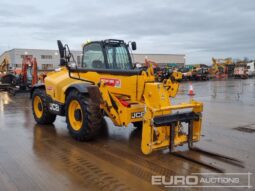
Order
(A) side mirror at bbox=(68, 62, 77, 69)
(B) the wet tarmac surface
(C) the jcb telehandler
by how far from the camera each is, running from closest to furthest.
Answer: (B) the wet tarmac surface
(C) the jcb telehandler
(A) side mirror at bbox=(68, 62, 77, 69)

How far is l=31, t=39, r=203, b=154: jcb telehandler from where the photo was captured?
5.45 m

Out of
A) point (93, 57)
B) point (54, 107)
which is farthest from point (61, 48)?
point (54, 107)

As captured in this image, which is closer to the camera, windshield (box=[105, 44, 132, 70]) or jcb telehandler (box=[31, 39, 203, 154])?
jcb telehandler (box=[31, 39, 203, 154])

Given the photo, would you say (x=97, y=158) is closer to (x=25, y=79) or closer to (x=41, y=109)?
(x=41, y=109)

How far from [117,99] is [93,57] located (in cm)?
165

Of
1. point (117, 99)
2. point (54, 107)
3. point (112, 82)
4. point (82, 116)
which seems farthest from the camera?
point (54, 107)

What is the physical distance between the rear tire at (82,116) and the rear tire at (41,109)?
165 cm

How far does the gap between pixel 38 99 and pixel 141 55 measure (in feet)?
193

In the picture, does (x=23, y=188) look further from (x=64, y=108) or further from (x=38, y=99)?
(x=38, y=99)

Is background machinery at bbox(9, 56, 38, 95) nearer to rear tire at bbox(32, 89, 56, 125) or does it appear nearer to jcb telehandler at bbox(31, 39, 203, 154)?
rear tire at bbox(32, 89, 56, 125)

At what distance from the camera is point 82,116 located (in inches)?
248

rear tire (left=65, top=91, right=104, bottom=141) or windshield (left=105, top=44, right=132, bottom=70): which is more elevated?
windshield (left=105, top=44, right=132, bottom=70)

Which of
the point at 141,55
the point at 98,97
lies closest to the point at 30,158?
the point at 98,97

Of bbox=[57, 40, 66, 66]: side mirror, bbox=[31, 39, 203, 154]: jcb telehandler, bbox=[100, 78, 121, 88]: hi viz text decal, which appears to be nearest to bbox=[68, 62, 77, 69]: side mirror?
bbox=[31, 39, 203, 154]: jcb telehandler
